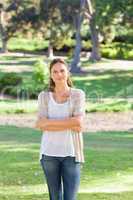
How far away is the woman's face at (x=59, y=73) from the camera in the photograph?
17.8 ft

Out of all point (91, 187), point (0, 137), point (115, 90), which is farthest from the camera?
point (115, 90)

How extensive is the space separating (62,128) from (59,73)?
0.49 m

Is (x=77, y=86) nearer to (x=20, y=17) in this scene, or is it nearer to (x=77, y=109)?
(x=20, y=17)

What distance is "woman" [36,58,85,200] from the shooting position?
5371 millimetres

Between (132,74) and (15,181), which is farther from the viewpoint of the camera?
(132,74)

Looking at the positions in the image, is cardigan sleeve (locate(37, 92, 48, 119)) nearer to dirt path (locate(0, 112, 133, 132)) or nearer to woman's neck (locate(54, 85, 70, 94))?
woman's neck (locate(54, 85, 70, 94))

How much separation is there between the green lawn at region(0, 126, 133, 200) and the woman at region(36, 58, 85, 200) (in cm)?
219

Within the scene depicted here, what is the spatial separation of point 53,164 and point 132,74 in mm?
37797

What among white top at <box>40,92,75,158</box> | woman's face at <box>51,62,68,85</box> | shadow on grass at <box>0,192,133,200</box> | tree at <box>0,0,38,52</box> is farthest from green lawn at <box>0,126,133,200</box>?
tree at <box>0,0,38,52</box>

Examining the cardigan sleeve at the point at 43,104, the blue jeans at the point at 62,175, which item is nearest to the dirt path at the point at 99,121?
the blue jeans at the point at 62,175

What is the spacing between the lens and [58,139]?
5.38 m

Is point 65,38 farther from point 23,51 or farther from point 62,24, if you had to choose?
point 23,51

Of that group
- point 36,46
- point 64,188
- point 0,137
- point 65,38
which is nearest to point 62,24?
point 65,38

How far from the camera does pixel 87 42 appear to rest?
64.1 meters
